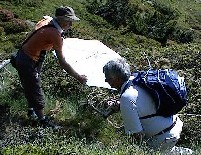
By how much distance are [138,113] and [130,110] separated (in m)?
0.13

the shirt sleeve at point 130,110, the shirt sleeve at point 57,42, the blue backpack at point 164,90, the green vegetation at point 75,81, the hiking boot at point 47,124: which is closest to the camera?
the shirt sleeve at point 130,110

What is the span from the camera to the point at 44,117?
812cm

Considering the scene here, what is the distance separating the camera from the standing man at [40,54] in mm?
7461

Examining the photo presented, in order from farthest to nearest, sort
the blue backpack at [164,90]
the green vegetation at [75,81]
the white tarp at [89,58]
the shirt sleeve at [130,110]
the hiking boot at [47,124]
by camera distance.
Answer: the white tarp at [89,58] → the hiking boot at [47,124] → the green vegetation at [75,81] → the blue backpack at [164,90] → the shirt sleeve at [130,110]

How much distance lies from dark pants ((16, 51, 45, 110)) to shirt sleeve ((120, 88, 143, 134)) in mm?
2270

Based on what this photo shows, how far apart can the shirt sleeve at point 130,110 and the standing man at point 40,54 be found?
1.84 m

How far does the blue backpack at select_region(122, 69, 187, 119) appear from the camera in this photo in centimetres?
604

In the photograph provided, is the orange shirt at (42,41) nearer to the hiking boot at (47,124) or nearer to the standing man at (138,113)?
the hiking boot at (47,124)

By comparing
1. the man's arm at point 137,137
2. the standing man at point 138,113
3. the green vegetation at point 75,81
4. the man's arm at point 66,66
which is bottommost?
the green vegetation at point 75,81

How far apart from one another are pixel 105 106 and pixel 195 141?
1433mm

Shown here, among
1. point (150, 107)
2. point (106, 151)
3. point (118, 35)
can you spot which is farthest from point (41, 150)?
point (118, 35)

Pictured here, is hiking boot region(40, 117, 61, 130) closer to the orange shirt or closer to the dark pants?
the dark pants

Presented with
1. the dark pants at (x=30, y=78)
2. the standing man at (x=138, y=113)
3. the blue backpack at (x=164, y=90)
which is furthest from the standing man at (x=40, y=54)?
the blue backpack at (x=164, y=90)

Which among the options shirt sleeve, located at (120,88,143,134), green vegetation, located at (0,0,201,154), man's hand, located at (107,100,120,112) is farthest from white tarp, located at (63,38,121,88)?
shirt sleeve, located at (120,88,143,134)
